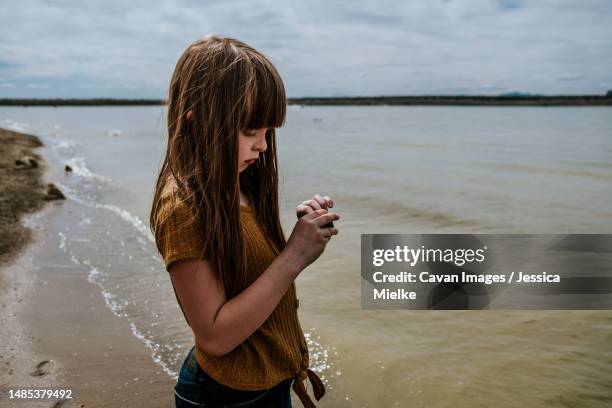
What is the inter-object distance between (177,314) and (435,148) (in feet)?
72.3

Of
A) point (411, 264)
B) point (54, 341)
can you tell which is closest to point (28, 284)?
point (54, 341)

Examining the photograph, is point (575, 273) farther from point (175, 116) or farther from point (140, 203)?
point (140, 203)

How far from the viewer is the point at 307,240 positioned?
139 centimetres

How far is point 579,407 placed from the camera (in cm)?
377

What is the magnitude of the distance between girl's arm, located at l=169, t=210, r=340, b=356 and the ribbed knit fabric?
3.2 inches

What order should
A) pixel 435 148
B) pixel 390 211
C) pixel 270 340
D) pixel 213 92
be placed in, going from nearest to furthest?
pixel 213 92 → pixel 270 340 → pixel 390 211 → pixel 435 148

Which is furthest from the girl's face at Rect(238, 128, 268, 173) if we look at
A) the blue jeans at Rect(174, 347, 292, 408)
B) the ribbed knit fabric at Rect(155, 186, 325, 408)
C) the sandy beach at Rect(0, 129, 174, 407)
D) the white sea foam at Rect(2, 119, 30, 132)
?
the white sea foam at Rect(2, 119, 30, 132)

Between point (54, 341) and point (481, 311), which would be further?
point (481, 311)

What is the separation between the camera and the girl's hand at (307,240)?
139cm

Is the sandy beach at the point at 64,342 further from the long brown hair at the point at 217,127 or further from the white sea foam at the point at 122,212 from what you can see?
the long brown hair at the point at 217,127

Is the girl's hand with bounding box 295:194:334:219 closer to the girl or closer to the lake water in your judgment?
the girl

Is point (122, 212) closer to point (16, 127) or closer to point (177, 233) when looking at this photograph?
point (177, 233)

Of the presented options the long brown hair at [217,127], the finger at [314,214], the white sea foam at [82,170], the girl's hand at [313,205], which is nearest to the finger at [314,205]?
the girl's hand at [313,205]

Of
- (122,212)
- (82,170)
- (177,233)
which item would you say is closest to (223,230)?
(177,233)
